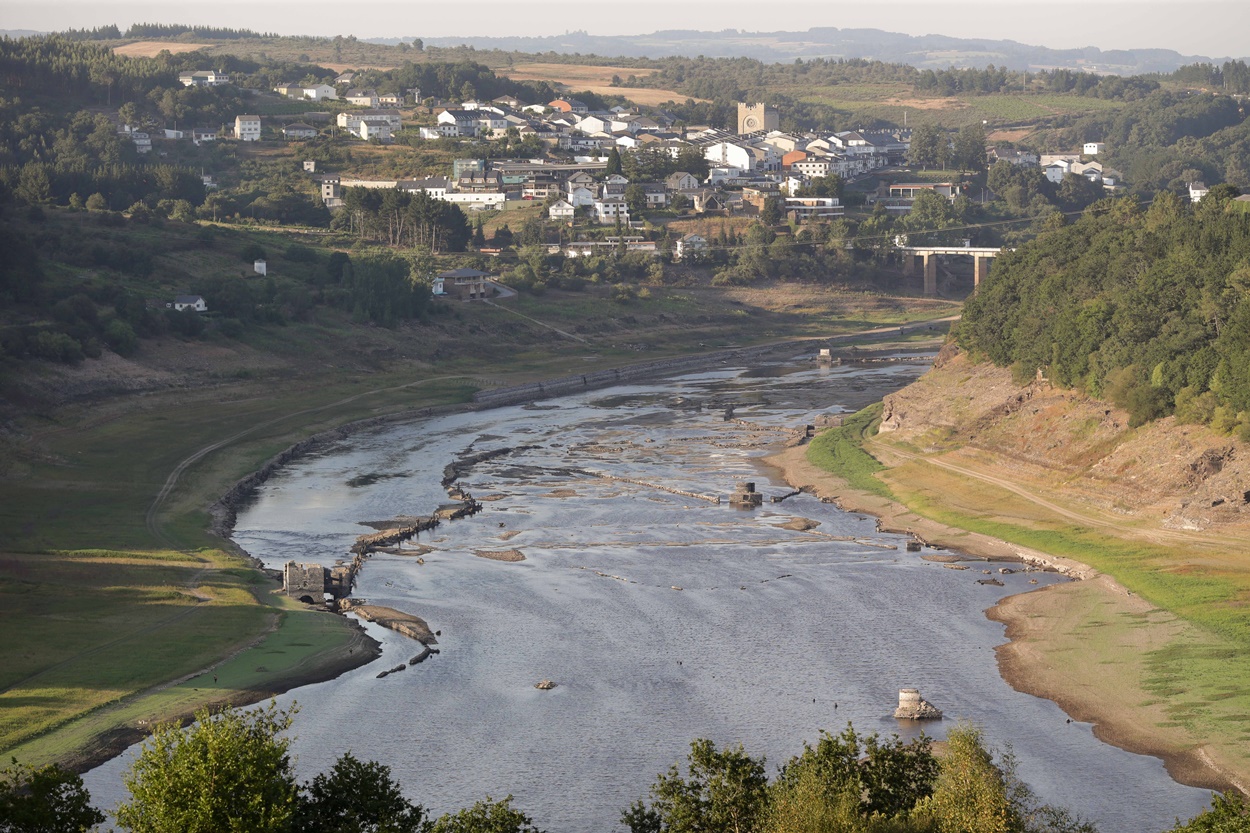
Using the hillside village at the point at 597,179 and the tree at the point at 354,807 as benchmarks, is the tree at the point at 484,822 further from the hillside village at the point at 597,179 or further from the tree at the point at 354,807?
the hillside village at the point at 597,179

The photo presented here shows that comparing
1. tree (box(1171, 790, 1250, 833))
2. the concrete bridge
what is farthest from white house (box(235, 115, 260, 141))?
tree (box(1171, 790, 1250, 833))

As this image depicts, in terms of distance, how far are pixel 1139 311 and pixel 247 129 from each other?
5286 inches

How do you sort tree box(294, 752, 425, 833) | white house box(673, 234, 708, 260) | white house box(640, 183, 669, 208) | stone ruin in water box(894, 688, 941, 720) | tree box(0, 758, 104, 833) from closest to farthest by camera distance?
1. tree box(0, 758, 104, 833)
2. tree box(294, 752, 425, 833)
3. stone ruin in water box(894, 688, 941, 720)
4. white house box(673, 234, 708, 260)
5. white house box(640, 183, 669, 208)

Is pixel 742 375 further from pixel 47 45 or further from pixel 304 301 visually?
pixel 47 45

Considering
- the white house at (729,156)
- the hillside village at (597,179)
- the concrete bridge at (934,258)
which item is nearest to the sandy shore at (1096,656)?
the hillside village at (597,179)

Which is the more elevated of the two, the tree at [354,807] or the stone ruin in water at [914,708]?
the tree at [354,807]

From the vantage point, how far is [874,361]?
12538 cm

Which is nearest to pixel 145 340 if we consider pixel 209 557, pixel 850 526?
pixel 209 557

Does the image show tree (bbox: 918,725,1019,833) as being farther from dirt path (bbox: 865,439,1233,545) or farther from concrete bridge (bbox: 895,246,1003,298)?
concrete bridge (bbox: 895,246,1003,298)

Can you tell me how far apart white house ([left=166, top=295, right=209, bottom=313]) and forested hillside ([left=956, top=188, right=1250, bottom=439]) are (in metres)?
53.4

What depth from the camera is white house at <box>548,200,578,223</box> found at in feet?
525

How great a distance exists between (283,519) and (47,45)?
477 feet

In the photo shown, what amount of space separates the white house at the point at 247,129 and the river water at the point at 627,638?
358ft

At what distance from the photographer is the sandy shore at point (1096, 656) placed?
38469 mm
